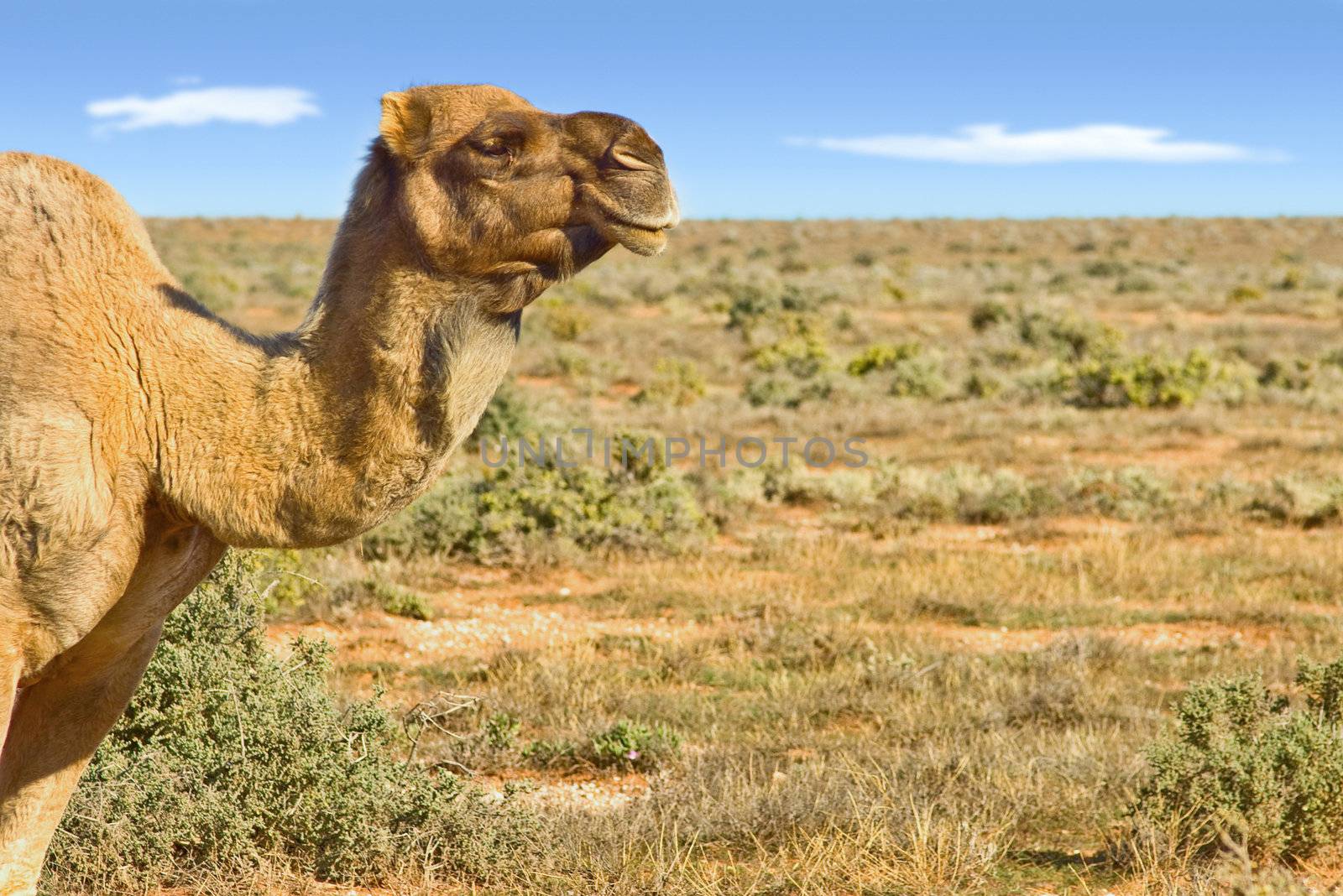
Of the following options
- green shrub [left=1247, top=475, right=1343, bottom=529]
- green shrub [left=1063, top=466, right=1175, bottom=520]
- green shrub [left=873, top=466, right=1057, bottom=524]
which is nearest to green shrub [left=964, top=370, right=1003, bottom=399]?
green shrub [left=1063, top=466, right=1175, bottom=520]

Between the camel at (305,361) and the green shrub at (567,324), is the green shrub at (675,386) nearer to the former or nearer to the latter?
the green shrub at (567,324)

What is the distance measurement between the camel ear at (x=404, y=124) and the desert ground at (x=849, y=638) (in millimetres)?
2602

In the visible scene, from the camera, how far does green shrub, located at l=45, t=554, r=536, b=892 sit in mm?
4605

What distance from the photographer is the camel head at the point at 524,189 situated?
119 inches

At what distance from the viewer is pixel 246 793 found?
4.80m

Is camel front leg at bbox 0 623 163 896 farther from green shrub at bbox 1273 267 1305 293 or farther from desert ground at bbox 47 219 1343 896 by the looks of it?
green shrub at bbox 1273 267 1305 293

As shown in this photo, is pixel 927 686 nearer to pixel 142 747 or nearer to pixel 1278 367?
pixel 142 747

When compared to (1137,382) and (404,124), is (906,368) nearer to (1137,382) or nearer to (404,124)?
(1137,382)

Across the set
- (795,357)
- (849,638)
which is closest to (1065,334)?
(795,357)

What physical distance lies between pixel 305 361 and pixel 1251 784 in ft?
13.0

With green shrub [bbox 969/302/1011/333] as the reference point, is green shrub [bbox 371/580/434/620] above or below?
below

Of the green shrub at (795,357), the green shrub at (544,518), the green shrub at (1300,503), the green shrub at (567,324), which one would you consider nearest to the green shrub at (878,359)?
the green shrub at (795,357)

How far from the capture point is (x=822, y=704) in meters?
7.36

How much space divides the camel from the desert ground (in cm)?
198
